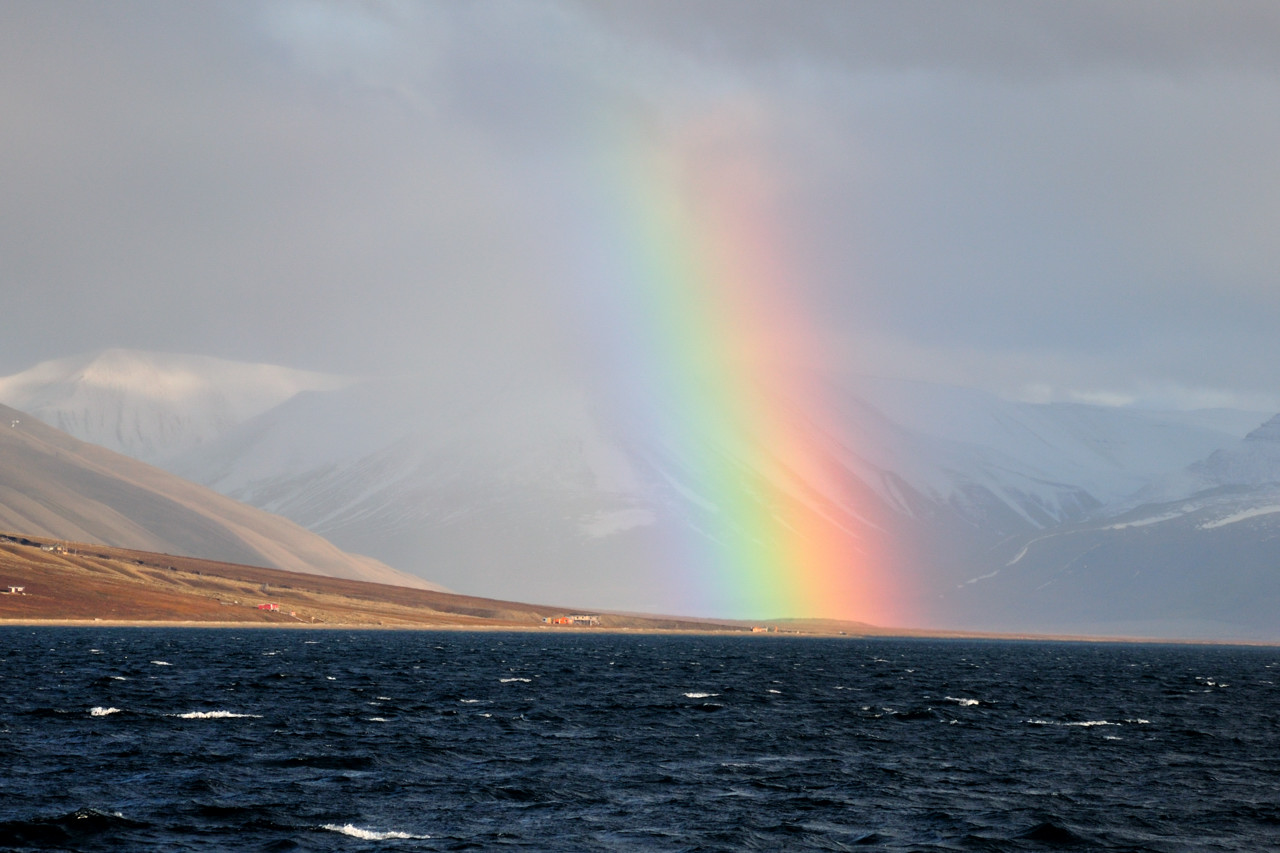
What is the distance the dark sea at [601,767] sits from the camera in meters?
46.3

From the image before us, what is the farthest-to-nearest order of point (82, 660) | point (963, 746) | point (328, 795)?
point (82, 660) < point (963, 746) < point (328, 795)

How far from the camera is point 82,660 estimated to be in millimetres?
131500

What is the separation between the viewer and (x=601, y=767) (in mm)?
62188

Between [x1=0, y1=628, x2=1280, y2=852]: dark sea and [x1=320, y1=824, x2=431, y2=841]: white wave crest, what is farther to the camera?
[x1=0, y1=628, x2=1280, y2=852]: dark sea

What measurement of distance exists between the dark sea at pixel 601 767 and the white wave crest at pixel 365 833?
17 centimetres

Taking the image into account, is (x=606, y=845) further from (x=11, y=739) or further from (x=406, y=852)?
(x=11, y=739)

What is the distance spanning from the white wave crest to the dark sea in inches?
6.6

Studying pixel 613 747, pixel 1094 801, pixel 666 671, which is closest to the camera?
pixel 1094 801

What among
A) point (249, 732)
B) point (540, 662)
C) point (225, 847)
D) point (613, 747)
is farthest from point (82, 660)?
point (225, 847)

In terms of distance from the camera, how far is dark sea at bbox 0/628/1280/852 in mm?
46281

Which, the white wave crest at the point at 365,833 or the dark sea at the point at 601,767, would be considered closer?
the white wave crest at the point at 365,833

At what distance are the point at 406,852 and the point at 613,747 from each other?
93.8 ft

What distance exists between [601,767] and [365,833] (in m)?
19.0

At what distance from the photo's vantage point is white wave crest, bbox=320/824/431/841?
44.3 meters
